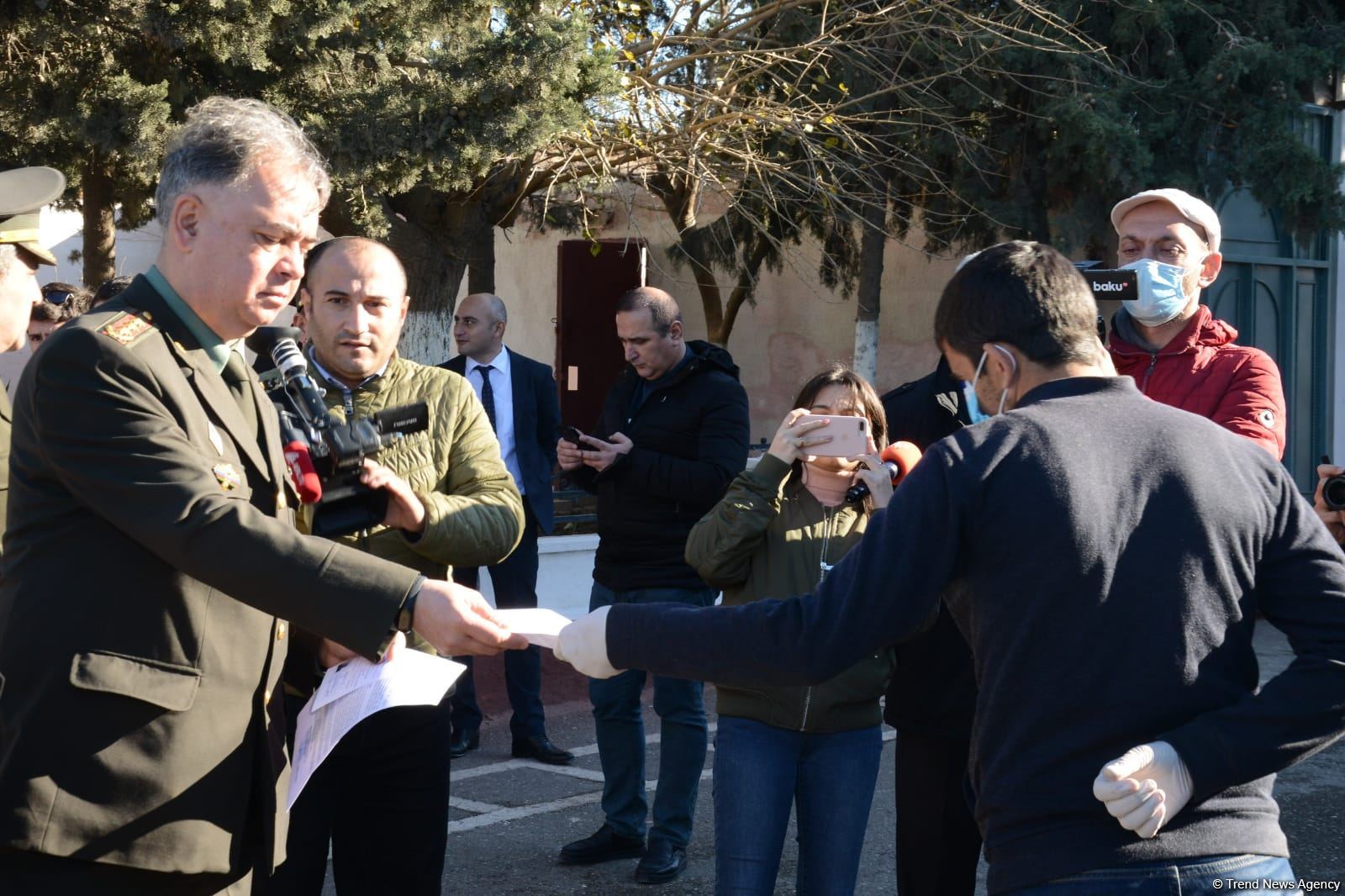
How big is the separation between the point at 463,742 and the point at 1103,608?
18.2 feet

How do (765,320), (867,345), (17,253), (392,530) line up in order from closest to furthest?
1. (392,530)
2. (17,253)
3. (867,345)
4. (765,320)

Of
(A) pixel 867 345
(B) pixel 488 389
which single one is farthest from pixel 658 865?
(A) pixel 867 345

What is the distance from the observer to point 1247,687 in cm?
244

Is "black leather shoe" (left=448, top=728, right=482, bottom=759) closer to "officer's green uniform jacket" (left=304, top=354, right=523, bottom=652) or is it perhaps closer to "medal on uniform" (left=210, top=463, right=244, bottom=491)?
"officer's green uniform jacket" (left=304, top=354, right=523, bottom=652)

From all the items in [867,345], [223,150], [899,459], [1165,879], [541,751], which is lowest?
[541,751]

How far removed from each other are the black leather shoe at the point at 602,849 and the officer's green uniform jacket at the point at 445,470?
224 cm

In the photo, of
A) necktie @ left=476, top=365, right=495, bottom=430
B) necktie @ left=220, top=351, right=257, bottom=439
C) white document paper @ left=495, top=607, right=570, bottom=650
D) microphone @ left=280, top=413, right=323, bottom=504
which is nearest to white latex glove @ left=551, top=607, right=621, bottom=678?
white document paper @ left=495, top=607, right=570, bottom=650

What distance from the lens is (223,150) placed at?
257 cm

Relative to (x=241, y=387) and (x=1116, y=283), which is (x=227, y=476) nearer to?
(x=241, y=387)

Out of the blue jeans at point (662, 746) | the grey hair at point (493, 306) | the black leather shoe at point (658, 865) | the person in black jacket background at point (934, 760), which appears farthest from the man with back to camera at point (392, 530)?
the grey hair at point (493, 306)

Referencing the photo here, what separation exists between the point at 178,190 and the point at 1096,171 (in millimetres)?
11980

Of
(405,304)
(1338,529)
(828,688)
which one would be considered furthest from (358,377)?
(1338,529)

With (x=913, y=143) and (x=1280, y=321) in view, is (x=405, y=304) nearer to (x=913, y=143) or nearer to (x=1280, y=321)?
(x=913, y=143)

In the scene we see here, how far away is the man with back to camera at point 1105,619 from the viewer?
2.29 m
